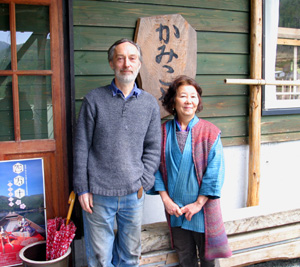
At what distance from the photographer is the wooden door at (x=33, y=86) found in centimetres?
233

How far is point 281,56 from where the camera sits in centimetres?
331

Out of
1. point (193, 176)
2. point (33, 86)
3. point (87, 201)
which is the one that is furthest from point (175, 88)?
point (33, 86)

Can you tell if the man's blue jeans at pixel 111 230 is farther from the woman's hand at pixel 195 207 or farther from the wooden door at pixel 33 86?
the wooden door at pixel 33 86

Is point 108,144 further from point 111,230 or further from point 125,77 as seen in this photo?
point 111,230

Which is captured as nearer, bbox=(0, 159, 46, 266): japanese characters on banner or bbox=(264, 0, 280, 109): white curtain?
bbox=(0, 159, 46, 266): japanese characters on banner

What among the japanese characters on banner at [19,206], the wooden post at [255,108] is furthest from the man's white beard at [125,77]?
the wooden post at [255,108]

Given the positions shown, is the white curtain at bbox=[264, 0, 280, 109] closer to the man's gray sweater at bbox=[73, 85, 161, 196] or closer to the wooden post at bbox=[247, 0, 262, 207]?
the wooden post at bbox=[247, 0, 262, 207]

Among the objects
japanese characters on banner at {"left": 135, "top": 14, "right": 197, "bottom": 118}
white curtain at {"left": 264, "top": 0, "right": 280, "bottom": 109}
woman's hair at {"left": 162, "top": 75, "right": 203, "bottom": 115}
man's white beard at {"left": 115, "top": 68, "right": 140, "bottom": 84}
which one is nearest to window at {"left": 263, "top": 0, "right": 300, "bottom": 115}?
white curtain at {"left": 264, "top": 0, "right": 280, "bottom": 109}

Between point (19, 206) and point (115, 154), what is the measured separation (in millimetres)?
950

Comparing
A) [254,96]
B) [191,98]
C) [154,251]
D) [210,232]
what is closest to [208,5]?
[254,96]

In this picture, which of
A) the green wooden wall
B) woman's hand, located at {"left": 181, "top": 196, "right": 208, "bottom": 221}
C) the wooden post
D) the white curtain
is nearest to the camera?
woman's hand, located at {"left": 181, "top": 196, "right": 208, "bottom": 221}

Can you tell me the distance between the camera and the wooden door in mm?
2326

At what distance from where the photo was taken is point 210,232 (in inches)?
79.4

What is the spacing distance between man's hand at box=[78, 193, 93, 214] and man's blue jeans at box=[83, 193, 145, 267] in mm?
24
